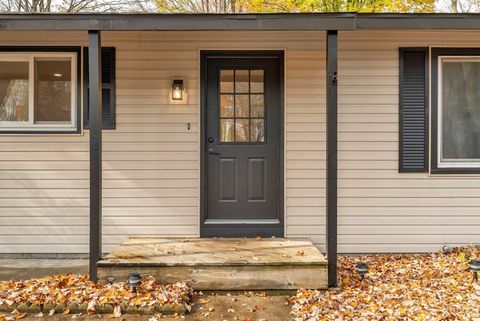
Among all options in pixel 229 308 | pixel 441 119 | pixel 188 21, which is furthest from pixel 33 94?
pixel 441 119

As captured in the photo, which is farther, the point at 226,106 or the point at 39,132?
the point at 226,106

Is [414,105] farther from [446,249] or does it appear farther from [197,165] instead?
[197,165]

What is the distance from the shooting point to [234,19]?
369 cm

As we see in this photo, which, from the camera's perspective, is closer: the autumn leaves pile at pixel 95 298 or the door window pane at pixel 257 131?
the autumn leaves pile at pixel 95 298

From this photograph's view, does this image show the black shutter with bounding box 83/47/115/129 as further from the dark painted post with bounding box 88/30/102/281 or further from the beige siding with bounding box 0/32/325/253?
the dark painted post with bounding box 88/30/102/281

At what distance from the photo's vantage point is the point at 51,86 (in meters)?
4.61

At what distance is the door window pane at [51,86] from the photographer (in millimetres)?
4602

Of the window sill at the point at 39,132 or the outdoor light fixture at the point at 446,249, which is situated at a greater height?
the window sill at the point at 39,132

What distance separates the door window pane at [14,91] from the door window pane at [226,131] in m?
2.34

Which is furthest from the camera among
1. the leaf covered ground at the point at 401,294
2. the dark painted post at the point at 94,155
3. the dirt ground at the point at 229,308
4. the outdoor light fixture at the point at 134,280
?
the dark painted post at the point at 94,155

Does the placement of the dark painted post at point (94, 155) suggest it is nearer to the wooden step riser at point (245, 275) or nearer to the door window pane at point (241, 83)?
the wooden step riser at point (245, 275)

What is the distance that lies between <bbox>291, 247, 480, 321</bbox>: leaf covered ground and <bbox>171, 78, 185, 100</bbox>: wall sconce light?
2557mm

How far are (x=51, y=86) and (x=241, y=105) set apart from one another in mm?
2284

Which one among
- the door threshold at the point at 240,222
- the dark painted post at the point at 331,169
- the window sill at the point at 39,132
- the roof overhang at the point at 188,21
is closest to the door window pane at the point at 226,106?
the roof overhang at the point at 188,21
